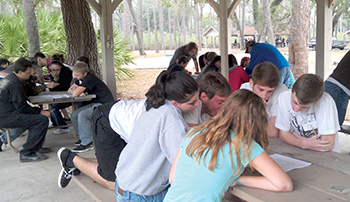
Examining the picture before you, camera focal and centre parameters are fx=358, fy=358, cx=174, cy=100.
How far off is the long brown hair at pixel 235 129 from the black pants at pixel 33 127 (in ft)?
11.6

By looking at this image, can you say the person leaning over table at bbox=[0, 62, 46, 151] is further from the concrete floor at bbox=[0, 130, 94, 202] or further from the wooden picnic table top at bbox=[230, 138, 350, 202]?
the wooden picnic table top at bbox=[230, 138, 350, 202]

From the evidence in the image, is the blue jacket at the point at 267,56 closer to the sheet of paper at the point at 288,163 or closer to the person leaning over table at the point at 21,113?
the person leaning over table at the point at 21,113

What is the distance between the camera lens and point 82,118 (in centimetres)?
496

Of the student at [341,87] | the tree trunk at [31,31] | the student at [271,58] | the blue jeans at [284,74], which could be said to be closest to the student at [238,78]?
the student at [271,58]

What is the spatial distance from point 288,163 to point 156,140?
0.79 meters

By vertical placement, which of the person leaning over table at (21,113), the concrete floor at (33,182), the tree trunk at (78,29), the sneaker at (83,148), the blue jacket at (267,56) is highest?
the tree trunk at (78,29)

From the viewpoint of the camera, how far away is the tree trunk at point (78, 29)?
8008mm

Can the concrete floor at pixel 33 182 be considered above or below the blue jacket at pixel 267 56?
below

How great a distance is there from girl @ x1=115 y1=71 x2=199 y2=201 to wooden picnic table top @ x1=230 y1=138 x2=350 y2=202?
1.42 ft

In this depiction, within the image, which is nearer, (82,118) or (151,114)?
(151,114)

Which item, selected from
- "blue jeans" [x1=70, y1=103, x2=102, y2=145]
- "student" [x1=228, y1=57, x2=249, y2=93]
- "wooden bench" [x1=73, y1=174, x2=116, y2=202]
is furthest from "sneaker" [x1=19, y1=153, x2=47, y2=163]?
"student" [x1=228, y1=57, x2=249, y2=93]

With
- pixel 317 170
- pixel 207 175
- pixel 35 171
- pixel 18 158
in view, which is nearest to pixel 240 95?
pixel 207 175

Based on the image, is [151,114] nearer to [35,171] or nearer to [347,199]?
[347,199]

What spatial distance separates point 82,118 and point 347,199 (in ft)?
13.0
